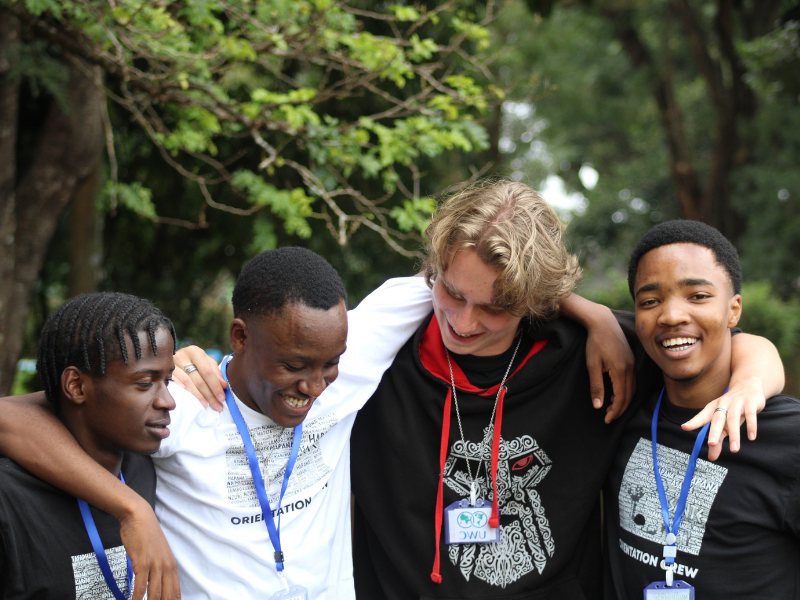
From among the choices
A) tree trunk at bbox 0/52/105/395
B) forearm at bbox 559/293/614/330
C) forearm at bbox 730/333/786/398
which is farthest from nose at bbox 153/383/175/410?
tree trunk at bbox 0/52/105/395

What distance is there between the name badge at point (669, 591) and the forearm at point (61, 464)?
1491 millimetres

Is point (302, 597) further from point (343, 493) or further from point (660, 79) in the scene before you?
point (660, 79)

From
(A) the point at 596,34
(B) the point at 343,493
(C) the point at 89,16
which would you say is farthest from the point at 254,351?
(A) the point at 596,34

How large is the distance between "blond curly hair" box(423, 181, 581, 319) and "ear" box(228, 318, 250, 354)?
722 mm

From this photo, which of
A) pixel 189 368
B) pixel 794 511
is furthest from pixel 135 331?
pixel 794 511

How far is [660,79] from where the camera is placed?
11.3 meters

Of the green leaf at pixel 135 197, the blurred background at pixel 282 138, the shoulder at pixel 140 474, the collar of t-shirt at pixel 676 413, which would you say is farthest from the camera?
the green leaf at pixel 135 197

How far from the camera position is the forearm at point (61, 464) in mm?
1762

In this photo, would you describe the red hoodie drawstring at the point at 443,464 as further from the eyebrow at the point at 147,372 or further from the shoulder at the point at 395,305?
the eyebrow at the point at 147,372

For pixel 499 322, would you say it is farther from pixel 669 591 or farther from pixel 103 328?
pixel 103 328

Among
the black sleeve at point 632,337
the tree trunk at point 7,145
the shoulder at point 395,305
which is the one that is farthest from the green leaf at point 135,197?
the black sleeve at point 632,337

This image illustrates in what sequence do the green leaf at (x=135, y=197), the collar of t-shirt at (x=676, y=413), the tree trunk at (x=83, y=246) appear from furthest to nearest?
the tree trunk at (x=83, y=246)
the green leaf at (x=135, y=197)
the collar of t-shirt at (x=676, y=413)

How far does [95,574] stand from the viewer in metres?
1.83

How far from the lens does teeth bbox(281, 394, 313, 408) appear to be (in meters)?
2.08
